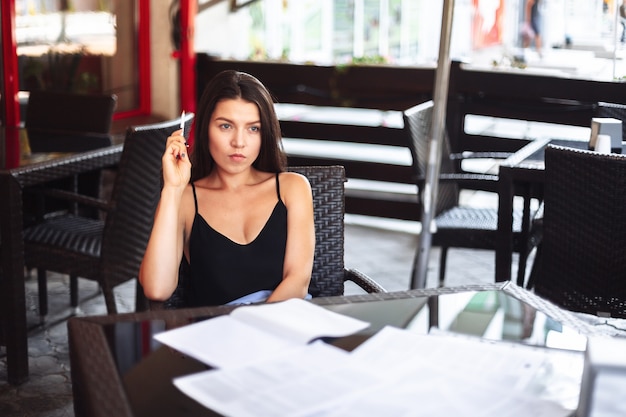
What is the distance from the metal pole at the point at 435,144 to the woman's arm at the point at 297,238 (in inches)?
50.8

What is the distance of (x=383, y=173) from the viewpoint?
241 inches

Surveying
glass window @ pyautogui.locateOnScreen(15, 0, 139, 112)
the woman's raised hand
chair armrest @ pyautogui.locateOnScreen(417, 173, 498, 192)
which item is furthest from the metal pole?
glass window @ pyautogui.locateOnScreen(15, 0, 139, 112)

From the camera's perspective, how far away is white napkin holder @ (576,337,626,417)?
3.68 ft

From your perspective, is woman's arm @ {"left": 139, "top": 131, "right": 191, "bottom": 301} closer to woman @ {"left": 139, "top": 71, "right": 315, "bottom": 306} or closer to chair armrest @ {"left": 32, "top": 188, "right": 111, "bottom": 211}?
woman @ {"left": 139, "top": 71, "right": 315, "bottom": 306}

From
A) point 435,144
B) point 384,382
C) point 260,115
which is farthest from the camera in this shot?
point 435,144

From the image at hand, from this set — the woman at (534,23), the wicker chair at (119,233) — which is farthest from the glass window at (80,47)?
the woman at (534,23)

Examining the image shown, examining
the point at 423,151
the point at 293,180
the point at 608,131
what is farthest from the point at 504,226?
A: the point at 293,180

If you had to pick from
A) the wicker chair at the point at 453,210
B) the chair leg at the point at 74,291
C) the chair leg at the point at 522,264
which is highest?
the wicker chair at the point at 453,210

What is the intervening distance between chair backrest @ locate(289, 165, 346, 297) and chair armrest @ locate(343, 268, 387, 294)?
0.03 meters

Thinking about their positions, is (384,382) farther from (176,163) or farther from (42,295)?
(42,295)

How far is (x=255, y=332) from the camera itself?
5.11 ft

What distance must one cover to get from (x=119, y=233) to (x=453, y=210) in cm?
167

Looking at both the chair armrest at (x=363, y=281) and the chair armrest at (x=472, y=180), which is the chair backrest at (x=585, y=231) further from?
the chair armrest at (x=472, y=180)

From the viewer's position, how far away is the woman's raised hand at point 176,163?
83.7 inches
